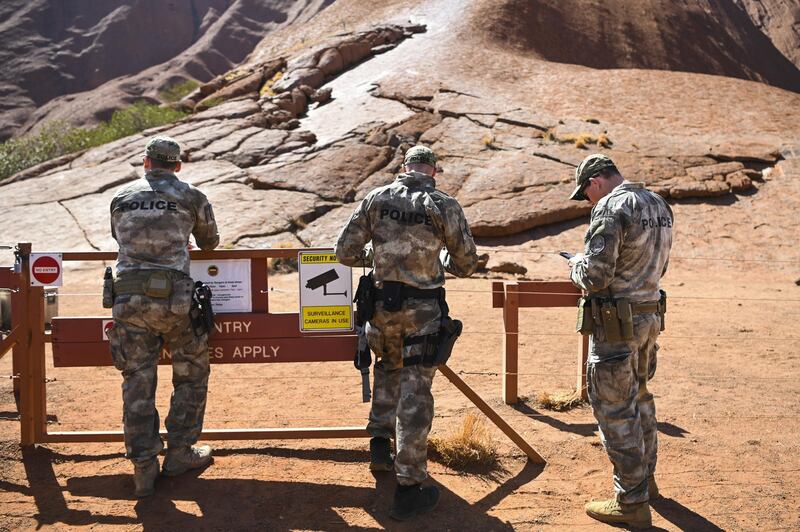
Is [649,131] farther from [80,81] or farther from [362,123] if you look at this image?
[80,81]

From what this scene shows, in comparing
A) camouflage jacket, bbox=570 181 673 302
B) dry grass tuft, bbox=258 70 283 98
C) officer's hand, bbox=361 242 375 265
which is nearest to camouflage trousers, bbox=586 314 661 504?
camouflage jacket, bbox=570 181 673 302

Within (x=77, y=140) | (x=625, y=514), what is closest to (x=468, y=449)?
(x=625, y=514)

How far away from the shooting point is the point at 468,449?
199 inches

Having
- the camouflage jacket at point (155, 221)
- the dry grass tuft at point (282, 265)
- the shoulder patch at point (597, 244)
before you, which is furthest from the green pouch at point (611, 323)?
the dry grass tuft at point (282, 265)

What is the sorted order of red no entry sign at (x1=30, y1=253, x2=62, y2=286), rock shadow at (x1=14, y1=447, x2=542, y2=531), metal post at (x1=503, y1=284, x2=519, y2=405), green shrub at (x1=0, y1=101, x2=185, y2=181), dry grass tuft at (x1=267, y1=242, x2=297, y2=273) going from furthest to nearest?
green shrub at (x1=0, y1=101, x2=185, y2=181)
dry grass tuft at (x1=267, y1=242, x2=297, y2=273)
metal post at (x1=503, y1=284, x2=519, y2=405)
red no entry sign at (x1=30, y1=253, x2=62, y2=286)
rock shadow at (x1=14, y1=447, x2=542, y2=531)

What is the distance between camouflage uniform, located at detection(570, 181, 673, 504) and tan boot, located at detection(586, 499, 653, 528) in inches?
1.8

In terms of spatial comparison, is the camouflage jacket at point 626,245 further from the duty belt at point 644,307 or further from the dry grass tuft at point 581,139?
the dry grass tuft at point 581,139

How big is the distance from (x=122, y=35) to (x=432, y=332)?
68.0 m

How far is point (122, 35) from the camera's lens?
63.9 metres

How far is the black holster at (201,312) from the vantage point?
464 centimetres

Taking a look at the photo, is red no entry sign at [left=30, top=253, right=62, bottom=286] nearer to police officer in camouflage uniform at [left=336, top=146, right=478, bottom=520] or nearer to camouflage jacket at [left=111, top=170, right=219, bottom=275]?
camouflage jacket at [left=111, top=170, right=219, bottom=275]

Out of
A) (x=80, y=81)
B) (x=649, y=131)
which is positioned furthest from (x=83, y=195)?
(x=80, y=81)

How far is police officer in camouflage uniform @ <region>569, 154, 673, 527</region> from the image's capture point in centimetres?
407

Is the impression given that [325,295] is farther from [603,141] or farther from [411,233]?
[603,141]
